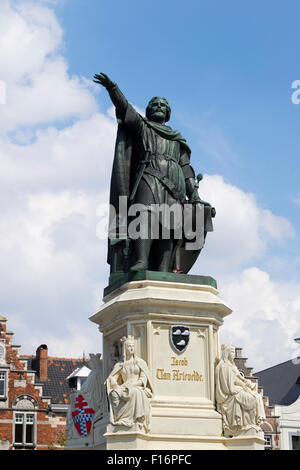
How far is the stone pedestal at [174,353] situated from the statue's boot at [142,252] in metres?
0.38

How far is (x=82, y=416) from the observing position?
12.8 metres

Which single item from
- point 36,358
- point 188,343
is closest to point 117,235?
point 188,343

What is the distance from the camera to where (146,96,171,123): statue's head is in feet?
43.8

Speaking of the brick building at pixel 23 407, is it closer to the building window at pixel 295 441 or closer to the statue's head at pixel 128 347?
the building window at pixel 295 441

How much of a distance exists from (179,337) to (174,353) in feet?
0.80

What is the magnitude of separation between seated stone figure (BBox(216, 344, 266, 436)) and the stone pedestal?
12 centimetres

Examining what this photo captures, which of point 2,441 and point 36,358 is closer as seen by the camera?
point 2,441

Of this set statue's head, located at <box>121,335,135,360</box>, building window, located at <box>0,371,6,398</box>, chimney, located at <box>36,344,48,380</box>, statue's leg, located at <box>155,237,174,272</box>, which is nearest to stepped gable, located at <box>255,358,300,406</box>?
chimney, located at <box>36,344,48,380</box>

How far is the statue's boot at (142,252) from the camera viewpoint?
12.2m

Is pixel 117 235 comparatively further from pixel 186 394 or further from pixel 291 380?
pixel 291 380

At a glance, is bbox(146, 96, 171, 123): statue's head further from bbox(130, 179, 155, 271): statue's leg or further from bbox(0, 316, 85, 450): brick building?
bbox(0, 316, 85, 450): brick building

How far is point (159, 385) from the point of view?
37.2 feet
